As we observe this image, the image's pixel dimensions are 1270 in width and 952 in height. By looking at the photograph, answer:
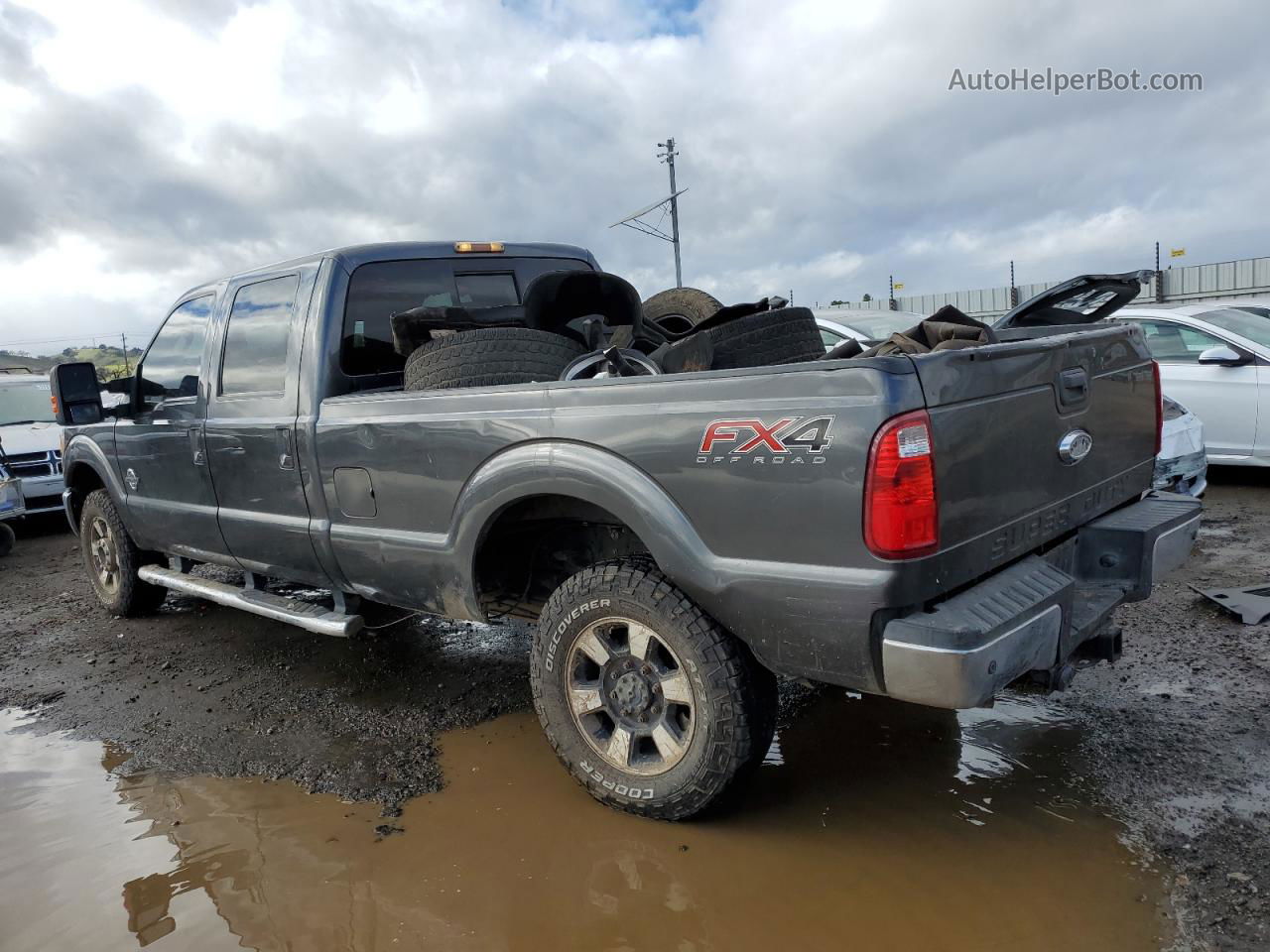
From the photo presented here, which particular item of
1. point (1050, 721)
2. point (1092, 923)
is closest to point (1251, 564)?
point (1050, 721)

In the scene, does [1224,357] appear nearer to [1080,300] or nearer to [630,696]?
[1080,300]

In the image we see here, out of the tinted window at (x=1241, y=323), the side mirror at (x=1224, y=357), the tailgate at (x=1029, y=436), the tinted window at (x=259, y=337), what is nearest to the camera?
the tailgate at (x=1029, y=436)

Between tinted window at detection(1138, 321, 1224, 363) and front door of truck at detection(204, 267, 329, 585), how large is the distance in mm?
6804

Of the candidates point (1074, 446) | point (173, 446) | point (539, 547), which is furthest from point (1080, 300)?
point (173, 446)

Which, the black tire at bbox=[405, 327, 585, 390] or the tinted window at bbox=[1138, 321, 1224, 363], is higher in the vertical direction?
the black tire at bbox=[405, 327, 585, 390]

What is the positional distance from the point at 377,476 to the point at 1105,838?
279 centimetres

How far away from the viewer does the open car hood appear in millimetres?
3742

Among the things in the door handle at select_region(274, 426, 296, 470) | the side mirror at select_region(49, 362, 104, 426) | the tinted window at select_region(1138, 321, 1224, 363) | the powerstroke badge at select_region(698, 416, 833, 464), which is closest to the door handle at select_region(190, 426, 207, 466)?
the door handle at select_region(274, 426, 296, 470)

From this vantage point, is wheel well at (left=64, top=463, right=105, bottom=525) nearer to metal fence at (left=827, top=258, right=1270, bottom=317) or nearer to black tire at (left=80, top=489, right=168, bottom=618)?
black tire at (left=80, top=489, right=168, bottom=618)

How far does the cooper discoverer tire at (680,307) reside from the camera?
4609mm

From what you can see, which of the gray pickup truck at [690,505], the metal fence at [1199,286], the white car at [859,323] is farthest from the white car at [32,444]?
the metal fence at [1199,286]

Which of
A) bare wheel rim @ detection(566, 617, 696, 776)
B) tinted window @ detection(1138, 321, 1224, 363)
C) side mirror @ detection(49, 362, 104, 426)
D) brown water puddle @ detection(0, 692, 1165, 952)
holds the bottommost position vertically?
brown water puddle @ detection(0, 692, 1165, 952)

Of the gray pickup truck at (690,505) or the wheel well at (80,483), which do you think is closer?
the gray pickup truck at (690,505)

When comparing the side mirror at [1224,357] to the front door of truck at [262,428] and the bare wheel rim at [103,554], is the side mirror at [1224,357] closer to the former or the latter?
the front door of truck at [262,428]
